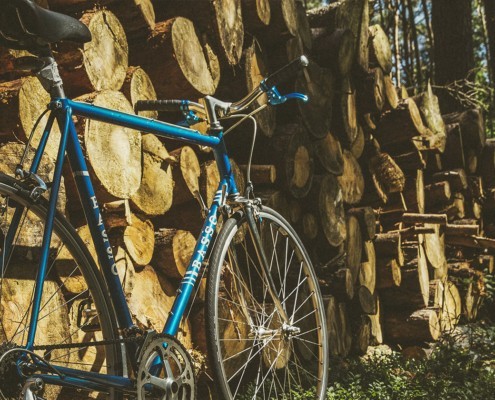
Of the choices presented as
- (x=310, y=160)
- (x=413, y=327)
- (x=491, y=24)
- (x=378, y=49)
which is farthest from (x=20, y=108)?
(x=491, y=24)

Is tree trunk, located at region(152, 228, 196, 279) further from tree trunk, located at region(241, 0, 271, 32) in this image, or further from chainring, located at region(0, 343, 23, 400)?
tree trunk, located at region(241, 0, 271, 32)

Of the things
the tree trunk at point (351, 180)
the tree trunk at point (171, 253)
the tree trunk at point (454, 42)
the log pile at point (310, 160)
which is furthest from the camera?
the tree trunk at point (454, 42)

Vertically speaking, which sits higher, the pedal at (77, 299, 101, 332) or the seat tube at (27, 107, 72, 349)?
the seat tube at (27, 107, 72, 349)

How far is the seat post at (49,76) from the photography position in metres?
1.81

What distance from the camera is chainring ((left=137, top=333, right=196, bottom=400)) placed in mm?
1867

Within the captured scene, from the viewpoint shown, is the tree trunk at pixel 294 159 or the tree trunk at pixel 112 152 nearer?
the tree trunk at pixel 112 152

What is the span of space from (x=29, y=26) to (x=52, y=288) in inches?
34.5

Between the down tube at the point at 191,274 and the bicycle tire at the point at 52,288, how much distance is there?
0.62ft

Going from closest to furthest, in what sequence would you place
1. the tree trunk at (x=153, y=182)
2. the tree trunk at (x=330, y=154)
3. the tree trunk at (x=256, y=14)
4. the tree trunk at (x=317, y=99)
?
the tree trunk at (x=153, y=182) < the tree trunk at (x=256, y=14) < the tree trunk at (x=317, y=99) < the tree trunk at (x=330, y=154)

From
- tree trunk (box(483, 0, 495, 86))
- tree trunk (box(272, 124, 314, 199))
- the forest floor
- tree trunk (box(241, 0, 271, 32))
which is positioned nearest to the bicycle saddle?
tree trunk (box(241, 0, 271, 32))

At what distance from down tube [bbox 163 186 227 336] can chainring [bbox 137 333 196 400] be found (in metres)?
0.07

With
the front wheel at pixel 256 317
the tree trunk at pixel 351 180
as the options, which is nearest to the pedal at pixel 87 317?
the front wheel at pixel 256 317

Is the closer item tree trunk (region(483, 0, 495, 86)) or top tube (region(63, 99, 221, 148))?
top tube (region(63, 99, 221, 148))

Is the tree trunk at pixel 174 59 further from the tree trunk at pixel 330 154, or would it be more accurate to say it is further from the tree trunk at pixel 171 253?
the tree trunk at pixel 330 154
